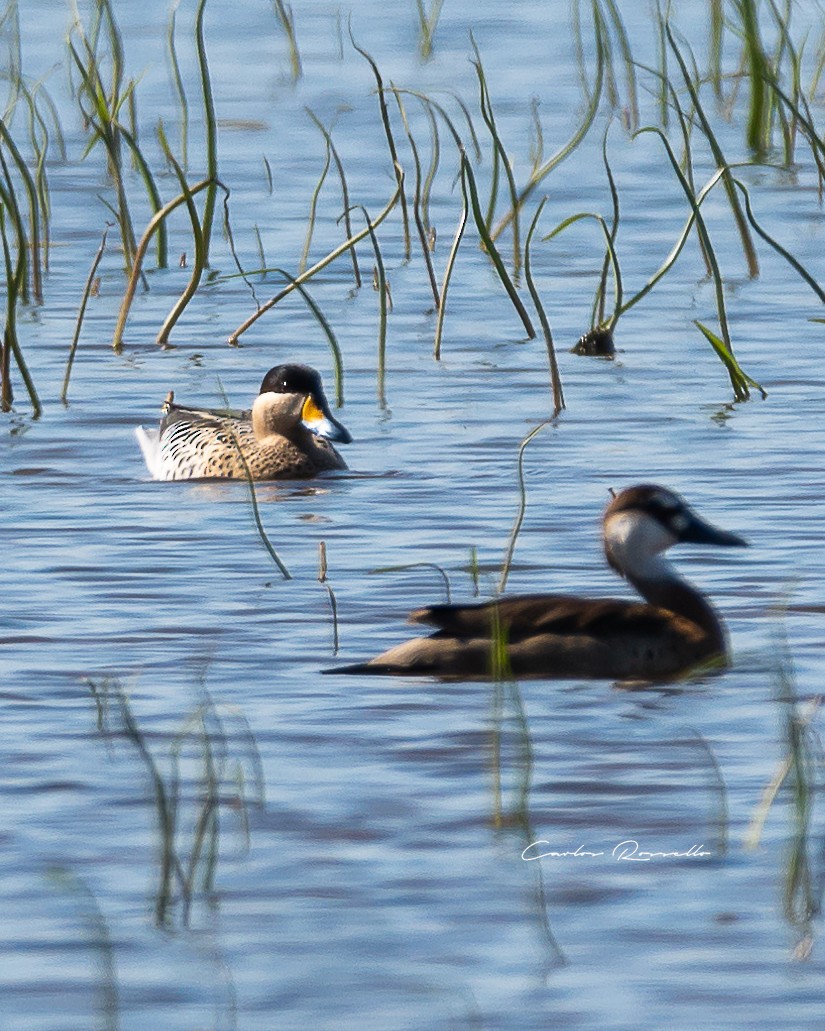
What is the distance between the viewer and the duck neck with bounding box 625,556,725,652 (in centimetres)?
705

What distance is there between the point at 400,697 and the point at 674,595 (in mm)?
934

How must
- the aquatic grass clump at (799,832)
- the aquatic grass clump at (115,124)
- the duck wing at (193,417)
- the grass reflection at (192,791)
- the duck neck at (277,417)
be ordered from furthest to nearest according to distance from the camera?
the aquatic grass clump at (115,124)
the duck neck at (277,417)
the duck wing at (193,417)
the grass reflection at (192,791)
the aquatic grass clump at (799,832)

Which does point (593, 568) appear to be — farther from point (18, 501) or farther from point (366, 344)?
point (366, 344)

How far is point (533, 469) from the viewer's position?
9695 mm

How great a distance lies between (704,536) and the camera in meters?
7.33

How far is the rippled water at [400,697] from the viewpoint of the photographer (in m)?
4.86

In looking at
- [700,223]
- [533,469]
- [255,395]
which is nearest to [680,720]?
[533,469]

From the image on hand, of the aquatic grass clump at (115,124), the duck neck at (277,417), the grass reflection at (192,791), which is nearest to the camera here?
the grass reflection at (192,791)

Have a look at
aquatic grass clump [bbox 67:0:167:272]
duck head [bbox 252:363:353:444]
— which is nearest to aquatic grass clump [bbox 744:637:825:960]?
duck head [bbox 252:363:353:444]

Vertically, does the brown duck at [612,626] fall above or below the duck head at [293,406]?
above

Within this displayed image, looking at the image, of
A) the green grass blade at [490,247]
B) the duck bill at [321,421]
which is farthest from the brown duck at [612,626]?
the duck bill at [321,421]

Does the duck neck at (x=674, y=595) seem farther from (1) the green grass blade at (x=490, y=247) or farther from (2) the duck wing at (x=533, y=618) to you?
(1) the green grass blade at (x=490, y=247)

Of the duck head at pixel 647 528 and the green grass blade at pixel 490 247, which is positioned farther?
the green grass blade at pixel 490 247

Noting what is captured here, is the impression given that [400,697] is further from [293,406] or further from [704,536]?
[293,406]
